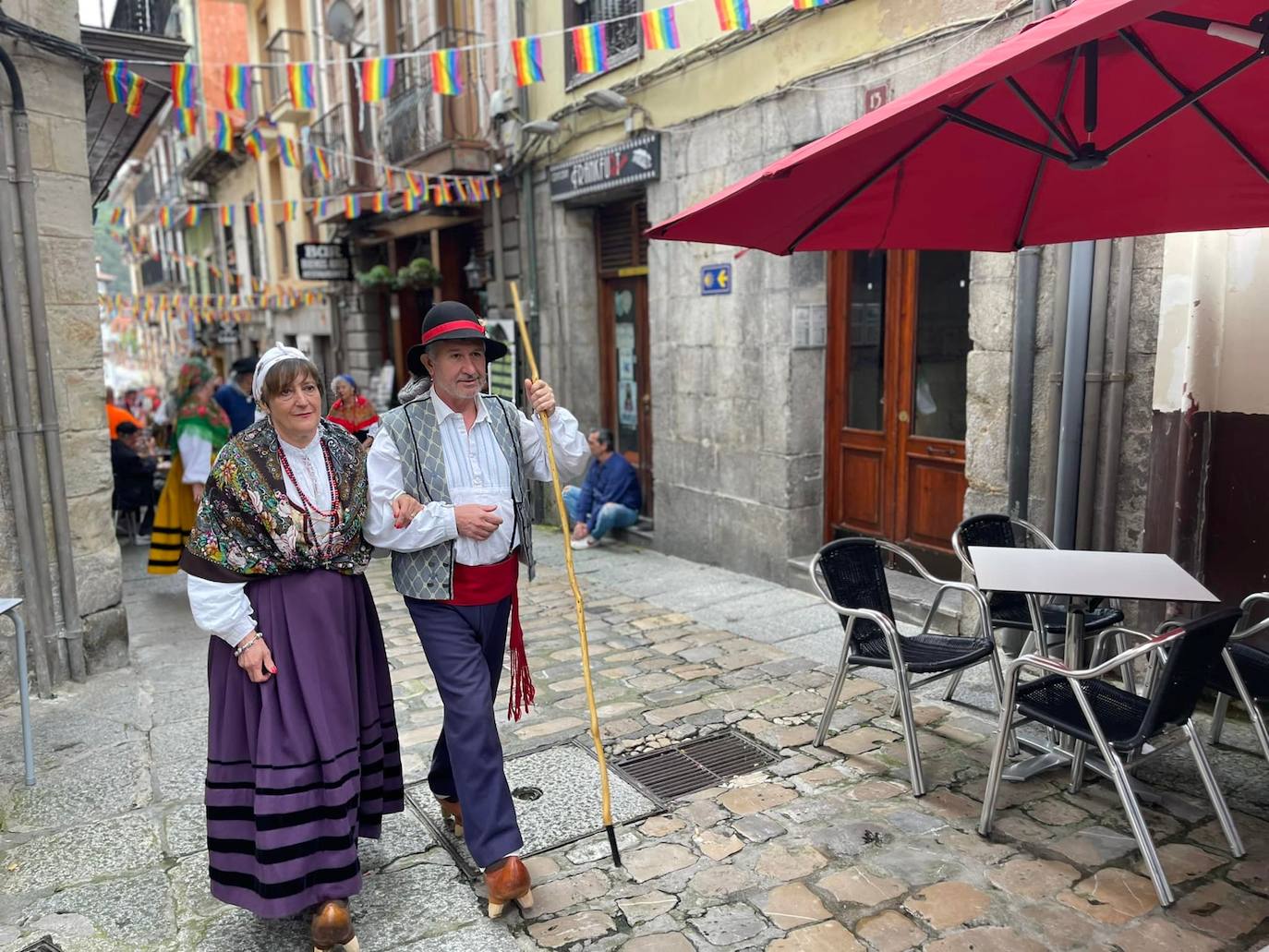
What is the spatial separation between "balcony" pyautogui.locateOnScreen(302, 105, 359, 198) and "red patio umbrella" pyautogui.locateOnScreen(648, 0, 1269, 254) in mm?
10602

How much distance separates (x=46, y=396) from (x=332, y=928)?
11.7ft

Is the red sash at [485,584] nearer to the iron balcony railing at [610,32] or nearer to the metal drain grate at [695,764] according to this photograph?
the metal drain grate at [695,764]

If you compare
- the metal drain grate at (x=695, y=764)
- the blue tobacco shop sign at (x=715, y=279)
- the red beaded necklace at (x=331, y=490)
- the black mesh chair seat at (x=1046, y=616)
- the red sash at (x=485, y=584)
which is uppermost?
the blue tobacco shop sign at (x=715, y=279)

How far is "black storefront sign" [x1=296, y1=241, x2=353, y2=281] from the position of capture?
1541cm

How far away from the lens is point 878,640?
4.19 m

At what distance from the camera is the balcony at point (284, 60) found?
667 inches

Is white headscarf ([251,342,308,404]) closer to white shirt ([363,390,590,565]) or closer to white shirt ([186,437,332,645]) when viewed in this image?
white shirt ([186,437,332,645])

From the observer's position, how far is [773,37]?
667cm

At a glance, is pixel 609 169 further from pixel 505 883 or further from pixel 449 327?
pixel 505 883

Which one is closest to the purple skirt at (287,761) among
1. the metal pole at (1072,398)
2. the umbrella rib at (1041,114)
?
the umbrella rib at (1041,114)

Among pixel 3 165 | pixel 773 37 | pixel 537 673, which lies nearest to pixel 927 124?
pixel 537 673

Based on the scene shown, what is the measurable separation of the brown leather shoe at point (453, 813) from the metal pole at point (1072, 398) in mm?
3254

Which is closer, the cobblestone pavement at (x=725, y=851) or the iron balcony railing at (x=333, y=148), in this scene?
the cobblestone pavement at (x=725, y=851)

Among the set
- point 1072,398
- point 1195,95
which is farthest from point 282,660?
point 1072,398
